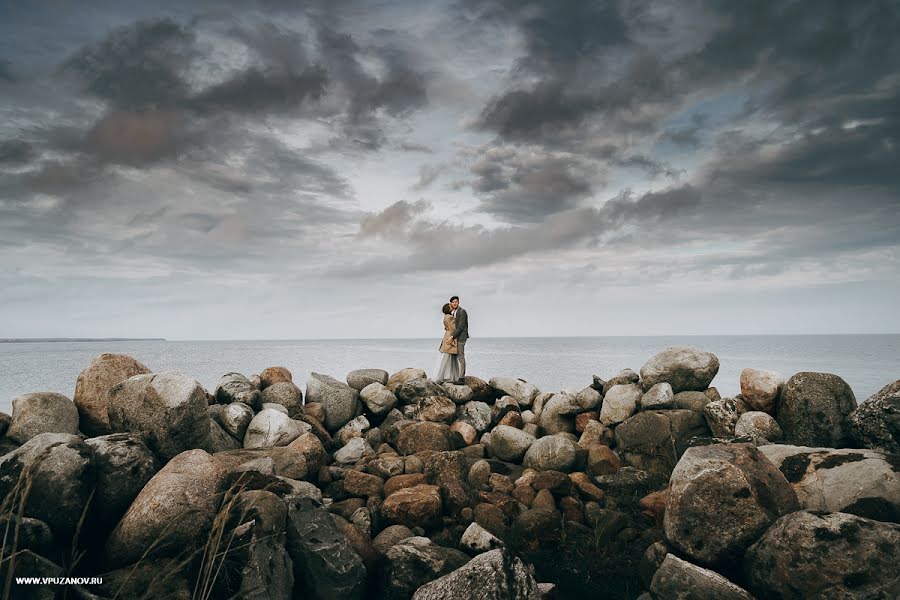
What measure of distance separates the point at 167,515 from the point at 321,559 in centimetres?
177

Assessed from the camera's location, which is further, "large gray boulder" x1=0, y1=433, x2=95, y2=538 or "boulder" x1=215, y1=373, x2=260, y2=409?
"boulder" x1=215, y1=373, x2=260, y2=409

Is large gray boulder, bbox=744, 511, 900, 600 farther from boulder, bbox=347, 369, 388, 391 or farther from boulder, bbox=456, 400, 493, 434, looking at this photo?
boulder, bbox=347, 369, 388, 391

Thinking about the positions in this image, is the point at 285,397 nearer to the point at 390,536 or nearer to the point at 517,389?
the point at 390,536

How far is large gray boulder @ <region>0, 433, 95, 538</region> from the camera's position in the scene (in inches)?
220

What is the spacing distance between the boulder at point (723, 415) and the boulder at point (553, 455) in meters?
2.82

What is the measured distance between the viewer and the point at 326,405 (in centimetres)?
1285

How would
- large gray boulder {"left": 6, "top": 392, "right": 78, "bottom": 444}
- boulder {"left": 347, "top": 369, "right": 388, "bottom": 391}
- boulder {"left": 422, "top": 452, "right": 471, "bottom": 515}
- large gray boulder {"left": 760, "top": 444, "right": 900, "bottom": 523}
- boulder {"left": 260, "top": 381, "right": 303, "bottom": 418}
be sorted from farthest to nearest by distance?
boulder {"left": 347, "top": 369, "right": 388, "bottom": 391} < boulder {"left": 260, "top": 381, "right": 303, "bottom": 418} < large gray boulder {"left": 6, "top": 392, "right": 78, "bottom": 444} < boulder {"left": 422, "top": 452, "right": 471, "bottom": 515} < large gray boulder {"left": 760, "top": 444, "right": 900, "bottom": 523}

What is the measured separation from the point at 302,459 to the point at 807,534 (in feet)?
25.3

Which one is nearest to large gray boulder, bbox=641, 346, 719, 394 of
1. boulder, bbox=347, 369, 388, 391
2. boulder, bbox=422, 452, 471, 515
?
boulder, bbox=422, 452, 471, 515

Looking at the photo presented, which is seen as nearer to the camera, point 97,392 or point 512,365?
point 97,392

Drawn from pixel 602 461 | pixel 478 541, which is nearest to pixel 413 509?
pixel 478 541

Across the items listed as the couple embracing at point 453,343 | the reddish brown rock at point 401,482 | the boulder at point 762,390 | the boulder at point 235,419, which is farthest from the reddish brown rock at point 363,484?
the boulder at point 762,390

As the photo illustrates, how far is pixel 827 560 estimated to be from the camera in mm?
5172

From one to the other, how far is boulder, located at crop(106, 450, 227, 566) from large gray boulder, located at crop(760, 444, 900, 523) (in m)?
7.47
